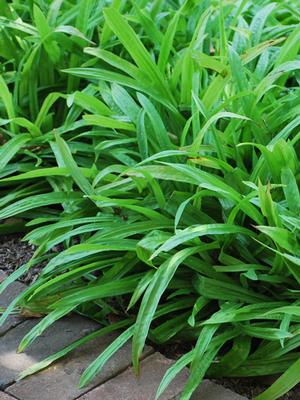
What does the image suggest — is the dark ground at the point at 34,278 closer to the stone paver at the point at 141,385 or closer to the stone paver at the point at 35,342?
the stone paver at the point at 141,385

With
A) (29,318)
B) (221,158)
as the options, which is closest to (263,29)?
(221,158)

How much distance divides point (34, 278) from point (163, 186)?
0.56 meters

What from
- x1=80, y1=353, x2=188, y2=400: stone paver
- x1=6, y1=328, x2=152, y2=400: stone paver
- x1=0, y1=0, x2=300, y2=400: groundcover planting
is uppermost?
x1=0, y1=0, x2=300, y2=400: groundcover planting

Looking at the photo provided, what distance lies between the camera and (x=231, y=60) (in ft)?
9.72

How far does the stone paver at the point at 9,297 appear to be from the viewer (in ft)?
9.02

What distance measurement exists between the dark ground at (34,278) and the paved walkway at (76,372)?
0.31ft

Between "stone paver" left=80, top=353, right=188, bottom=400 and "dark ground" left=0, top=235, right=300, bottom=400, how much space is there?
128mm

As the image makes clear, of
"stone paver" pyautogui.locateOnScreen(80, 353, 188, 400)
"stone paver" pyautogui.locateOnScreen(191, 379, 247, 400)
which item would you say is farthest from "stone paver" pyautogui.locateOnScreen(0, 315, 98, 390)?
"stone paver" pyautogui.locateOnScreen(191, 379, 247, 400)

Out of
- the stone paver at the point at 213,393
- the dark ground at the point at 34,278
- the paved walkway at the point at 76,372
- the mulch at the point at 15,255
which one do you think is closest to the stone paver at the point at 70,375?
the paved walkway at the point at 76,372

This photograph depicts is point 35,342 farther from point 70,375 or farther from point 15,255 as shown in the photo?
point 15,255

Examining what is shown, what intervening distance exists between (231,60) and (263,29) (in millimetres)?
811

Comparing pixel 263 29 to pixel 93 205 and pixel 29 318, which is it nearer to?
pixel 93 205

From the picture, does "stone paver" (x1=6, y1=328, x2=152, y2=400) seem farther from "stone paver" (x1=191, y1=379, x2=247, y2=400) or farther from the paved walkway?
"stone paver" (x1=191, y1=379, x2=247, y2=400)

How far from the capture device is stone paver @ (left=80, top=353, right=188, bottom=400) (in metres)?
2.39
